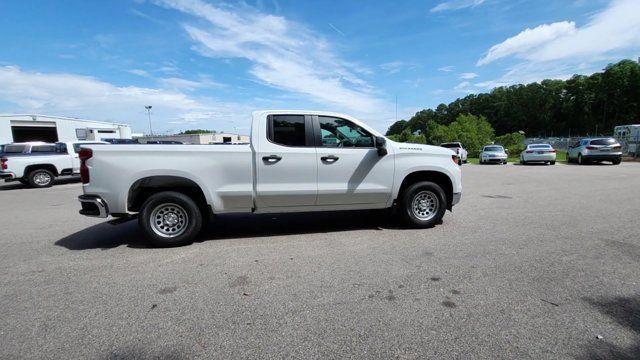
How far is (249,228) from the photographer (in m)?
6.11

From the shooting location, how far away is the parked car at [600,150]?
1931 centimetres

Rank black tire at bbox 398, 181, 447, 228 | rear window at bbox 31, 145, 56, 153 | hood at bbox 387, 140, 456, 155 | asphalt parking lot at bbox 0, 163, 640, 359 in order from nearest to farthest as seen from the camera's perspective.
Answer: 1. asphalt parking lot at bbox 0, 163, 640, 359
2. hood at bbox 387, 140, 456, 155
3. black tire at bbox 398, 181, 447, 228
4. rear window at bbox 31, 145, 56, 153

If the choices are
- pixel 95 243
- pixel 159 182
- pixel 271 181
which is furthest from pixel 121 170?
pixel 271 181

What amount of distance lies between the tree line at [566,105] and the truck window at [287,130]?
137ft

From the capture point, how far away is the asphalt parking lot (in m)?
2.61

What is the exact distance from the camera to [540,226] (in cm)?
594

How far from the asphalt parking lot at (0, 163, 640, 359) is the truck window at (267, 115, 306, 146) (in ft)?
5.11

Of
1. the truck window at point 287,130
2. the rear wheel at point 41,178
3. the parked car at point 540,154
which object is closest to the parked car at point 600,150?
the parked car at point 540,154

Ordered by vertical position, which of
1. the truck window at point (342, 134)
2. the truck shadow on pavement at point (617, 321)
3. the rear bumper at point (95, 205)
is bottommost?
the truck shadow on pavement at point (617, 321)

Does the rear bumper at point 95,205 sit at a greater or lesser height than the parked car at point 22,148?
lesser

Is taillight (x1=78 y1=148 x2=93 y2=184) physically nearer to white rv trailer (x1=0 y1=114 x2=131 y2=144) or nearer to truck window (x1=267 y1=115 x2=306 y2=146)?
truck window (x1=267 y1=115 x2=306 y2=146)

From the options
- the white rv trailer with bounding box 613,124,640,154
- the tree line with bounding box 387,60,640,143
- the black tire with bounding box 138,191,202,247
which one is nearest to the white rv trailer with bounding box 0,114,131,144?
the black tire with bounding box 138,191,202,247

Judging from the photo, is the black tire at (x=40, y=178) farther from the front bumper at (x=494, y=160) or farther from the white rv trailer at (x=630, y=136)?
the white rv trailer at (x=630, y=136)

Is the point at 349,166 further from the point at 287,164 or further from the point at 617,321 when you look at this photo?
the point at 617,321
